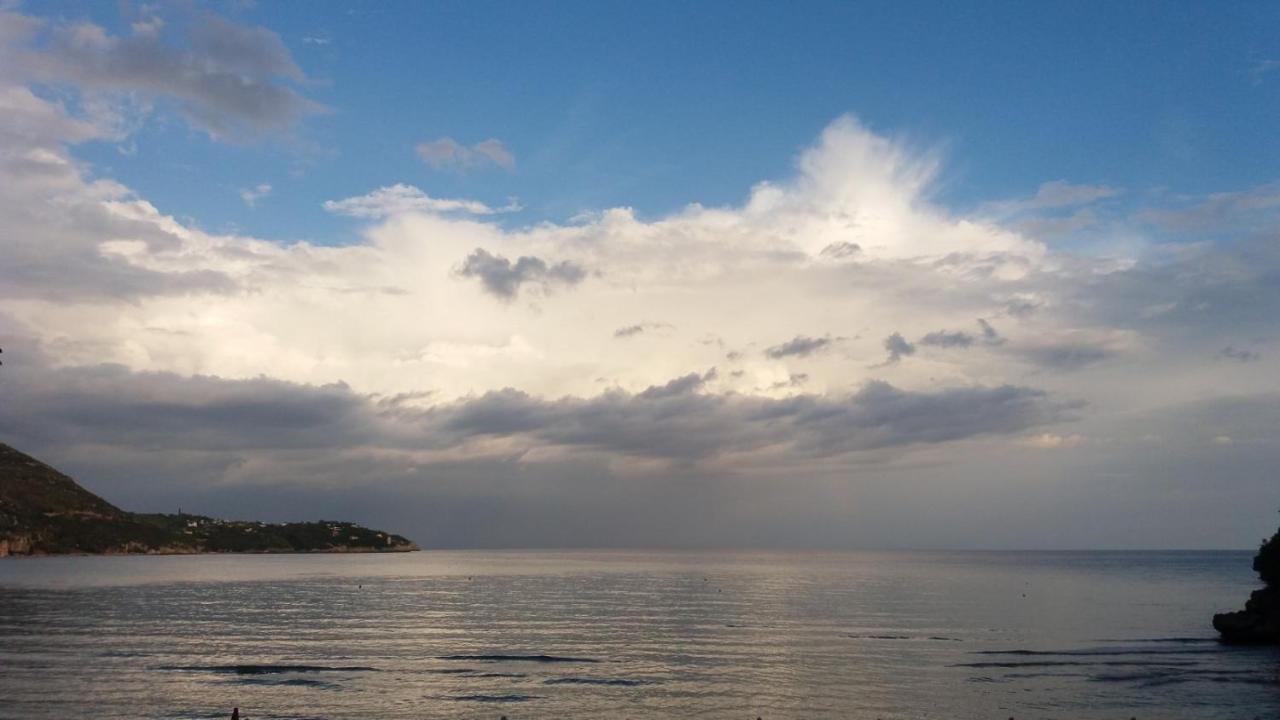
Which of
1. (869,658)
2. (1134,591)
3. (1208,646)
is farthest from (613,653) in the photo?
(1134,591)

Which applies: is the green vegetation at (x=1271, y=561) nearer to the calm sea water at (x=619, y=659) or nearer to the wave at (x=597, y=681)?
the calm sea water at (x=619, y=659)

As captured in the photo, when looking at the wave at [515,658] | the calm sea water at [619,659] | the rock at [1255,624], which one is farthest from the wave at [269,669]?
the rock at [1255,624]

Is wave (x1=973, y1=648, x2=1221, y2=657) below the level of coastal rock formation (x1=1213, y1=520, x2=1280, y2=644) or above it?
below

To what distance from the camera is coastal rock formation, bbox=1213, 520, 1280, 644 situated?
3435 inches

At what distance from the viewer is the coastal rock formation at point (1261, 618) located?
8725 centimetres

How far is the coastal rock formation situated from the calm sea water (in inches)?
152

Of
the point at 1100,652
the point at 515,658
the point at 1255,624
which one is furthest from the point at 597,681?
the point at 1255,624

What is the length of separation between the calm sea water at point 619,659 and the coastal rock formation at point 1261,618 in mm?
3862

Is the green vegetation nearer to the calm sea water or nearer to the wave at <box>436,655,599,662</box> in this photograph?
the calm sea water

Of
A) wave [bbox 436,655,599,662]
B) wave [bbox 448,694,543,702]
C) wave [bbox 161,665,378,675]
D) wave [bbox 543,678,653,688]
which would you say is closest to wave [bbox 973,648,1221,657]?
wave [bbox 543,678,653,688]

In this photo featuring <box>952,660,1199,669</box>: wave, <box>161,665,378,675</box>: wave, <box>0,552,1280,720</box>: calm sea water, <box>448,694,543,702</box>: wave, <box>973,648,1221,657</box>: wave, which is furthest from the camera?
<box>973,648,1221,657</box>: wave

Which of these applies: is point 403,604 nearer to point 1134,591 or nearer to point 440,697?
point 440,697

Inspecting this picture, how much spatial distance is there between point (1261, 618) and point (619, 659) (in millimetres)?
66152

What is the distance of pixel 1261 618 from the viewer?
88438mm
